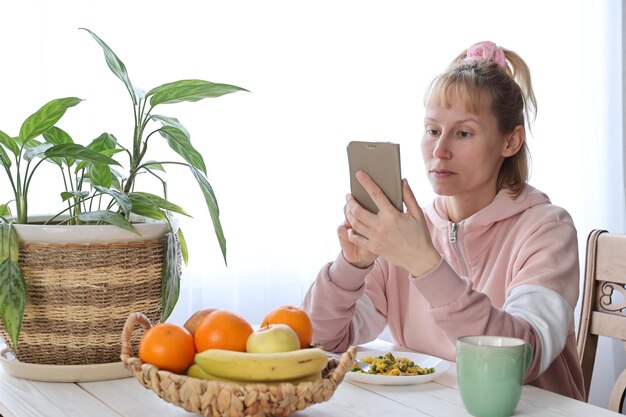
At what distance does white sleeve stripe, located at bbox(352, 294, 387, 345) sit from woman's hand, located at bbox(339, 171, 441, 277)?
27 centimetres

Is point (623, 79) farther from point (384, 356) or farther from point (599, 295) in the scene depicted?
point (384, 356)

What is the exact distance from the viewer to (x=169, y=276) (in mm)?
1285

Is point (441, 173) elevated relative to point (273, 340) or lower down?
elevated

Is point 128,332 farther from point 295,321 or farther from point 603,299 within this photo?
point 603,299

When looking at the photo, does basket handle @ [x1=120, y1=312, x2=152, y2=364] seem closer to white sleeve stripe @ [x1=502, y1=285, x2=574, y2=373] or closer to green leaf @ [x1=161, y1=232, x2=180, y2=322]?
green leaf @ [x1=161, y1=232, x2=180, y2=322]

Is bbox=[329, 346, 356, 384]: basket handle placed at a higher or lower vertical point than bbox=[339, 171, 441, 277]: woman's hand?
lower

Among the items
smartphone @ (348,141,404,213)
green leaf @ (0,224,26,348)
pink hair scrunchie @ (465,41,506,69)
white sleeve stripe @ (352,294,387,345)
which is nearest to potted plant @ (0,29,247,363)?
green leaf @ (0,224,26,348)

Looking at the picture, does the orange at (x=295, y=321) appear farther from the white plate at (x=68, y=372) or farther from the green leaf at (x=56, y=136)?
the green leaf at (x=56, y=136)

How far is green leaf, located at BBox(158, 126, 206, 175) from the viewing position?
1319mm

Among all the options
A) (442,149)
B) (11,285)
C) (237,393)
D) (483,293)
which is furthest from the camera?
(442,149)

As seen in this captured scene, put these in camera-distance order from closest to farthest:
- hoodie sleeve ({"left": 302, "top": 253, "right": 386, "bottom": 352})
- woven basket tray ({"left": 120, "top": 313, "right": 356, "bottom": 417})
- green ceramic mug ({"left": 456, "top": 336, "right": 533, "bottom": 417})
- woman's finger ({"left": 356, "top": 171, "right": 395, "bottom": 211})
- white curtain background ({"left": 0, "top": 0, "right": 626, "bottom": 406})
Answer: woven basket tray ({"left": 120, "top": 313, "right": 356, "bottom": 417}), green ceramic mug ({"left": 456, "top": 336, "right": 533, "bottom": 417}), woman's finger ({"left": 356, "top": 171, "right": 395, "bottom": 211}), hoodie sleeve ({"left": 302, "top": 253, "right": 386, "bottom": 352}), white curtain background ({"left": 0, "top": 0, "right": 626, "bottom": 406})

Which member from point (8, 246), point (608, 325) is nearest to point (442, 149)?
point (608, 325)

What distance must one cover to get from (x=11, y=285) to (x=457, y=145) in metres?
0.87

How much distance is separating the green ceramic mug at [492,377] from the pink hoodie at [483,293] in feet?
0.79
